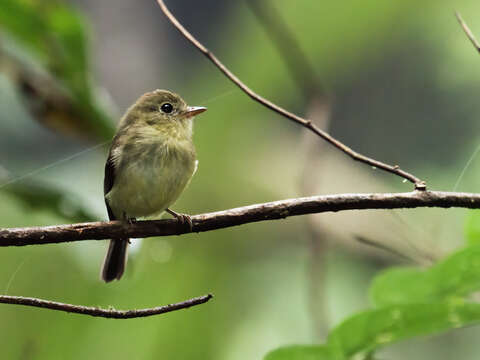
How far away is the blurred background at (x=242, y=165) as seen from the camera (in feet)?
9.35

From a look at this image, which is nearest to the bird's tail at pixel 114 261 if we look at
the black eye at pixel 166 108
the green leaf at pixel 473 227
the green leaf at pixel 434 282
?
the black eye at pixel 166 108

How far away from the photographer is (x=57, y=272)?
306cm

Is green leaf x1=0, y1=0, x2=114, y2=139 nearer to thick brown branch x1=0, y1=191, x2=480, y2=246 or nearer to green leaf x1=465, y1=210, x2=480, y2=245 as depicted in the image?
thick brown branch x1=0, y1=191, x2=480, y2=246

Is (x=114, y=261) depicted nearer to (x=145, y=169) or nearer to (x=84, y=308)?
(x=145, y=169)

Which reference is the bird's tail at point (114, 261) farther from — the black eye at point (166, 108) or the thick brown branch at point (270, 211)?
the thick brown branch at point (270, 211)

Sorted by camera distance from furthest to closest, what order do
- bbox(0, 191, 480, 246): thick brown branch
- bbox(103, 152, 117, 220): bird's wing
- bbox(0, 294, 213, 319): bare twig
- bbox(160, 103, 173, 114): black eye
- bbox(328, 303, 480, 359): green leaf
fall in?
1. bbox(160, 103, 173, 114): black eye
2. bbox(103, 152, 117, 220): bird's wing
3. bbox(0, 191, 480, 246): thick brown branch
4. bbox(0, 294, 213, 319): bare twig
5. bbox(328, 303, 480, 359): green leaf

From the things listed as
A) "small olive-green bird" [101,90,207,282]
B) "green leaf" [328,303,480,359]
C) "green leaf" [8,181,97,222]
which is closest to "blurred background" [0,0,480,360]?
"green leaf" [8,181,97,222]

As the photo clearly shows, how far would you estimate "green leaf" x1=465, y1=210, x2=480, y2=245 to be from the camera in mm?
1586

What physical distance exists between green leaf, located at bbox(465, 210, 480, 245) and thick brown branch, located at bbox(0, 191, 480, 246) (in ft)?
0.12

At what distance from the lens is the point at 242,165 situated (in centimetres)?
506

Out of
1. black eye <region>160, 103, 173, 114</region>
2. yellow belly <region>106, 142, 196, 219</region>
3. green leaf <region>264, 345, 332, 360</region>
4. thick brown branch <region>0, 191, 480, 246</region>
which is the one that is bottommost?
green leaf <region>264, 345, 332, 360</region>

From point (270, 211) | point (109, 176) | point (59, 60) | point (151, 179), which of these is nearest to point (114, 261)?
point (109, 176)

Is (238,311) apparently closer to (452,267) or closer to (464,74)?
(464,74)

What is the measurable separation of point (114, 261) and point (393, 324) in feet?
6.25
